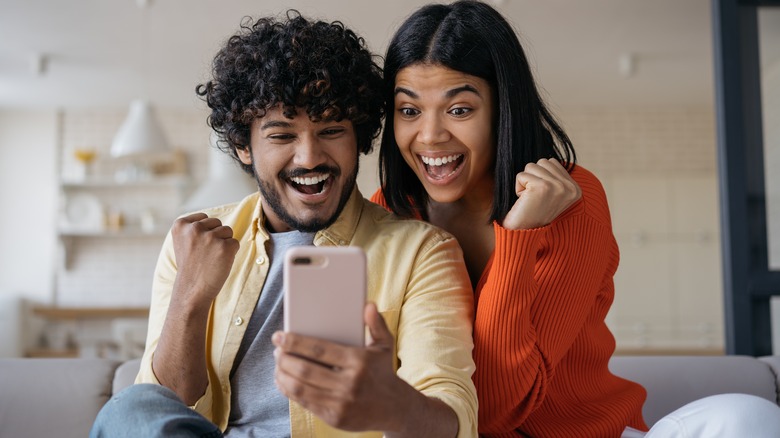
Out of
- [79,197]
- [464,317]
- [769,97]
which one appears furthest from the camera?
[79,197]

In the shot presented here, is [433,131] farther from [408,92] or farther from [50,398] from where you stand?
[50,398]

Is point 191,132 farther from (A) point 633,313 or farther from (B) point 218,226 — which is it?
(B) point 218,226

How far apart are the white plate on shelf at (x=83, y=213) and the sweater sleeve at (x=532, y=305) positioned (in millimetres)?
7092

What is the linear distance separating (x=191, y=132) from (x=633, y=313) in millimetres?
4898

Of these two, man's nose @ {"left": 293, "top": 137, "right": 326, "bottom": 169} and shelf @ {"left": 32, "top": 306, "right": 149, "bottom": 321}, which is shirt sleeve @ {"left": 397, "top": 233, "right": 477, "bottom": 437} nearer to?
man's nose @ {"left": 293, "top": 137, "right": 326, "bottom": 169}

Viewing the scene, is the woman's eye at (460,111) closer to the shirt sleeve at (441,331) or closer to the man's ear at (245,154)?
the shirt sleeve at (441,331)

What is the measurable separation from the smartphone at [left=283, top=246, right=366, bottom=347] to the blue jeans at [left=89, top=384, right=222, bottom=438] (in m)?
0.23

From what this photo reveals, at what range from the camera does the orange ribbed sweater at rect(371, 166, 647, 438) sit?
1503 mm

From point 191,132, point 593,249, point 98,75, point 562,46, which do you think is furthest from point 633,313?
point 593,249

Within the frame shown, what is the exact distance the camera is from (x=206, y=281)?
1437mm

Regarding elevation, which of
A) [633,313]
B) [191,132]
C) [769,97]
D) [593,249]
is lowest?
[633,313]

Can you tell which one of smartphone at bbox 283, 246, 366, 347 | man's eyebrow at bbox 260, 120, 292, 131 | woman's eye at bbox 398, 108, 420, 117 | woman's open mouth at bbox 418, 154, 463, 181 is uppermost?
woman's eye at bbox 398, 108, 420, 117

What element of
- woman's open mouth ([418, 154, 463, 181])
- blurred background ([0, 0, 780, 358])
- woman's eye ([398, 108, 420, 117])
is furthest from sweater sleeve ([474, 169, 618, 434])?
blurred background ([0, 0, 780, 358])

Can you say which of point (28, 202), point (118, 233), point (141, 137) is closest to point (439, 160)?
point (141, 137)
